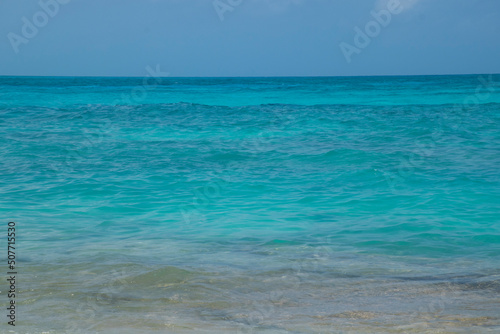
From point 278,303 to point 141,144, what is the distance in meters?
11.2

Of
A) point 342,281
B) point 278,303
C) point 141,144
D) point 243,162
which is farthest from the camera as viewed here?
point 141,144

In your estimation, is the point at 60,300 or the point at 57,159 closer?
the point at 60,300

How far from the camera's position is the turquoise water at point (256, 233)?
4.19 meters

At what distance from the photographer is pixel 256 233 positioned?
270 inches

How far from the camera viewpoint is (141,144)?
15.0 metres

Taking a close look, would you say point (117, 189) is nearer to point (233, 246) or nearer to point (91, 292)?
point (233, 246)

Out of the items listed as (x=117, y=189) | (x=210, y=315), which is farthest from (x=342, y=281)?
(x=117, y=189)

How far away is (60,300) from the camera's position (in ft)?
14.5

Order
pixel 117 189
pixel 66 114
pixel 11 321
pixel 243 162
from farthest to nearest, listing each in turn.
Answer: pixel 66 114, pixel 243 162, pixel 117 189, pixel 11 321

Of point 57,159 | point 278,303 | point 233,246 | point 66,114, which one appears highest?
point 278,303

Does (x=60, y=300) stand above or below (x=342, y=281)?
above

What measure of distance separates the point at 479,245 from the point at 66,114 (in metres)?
20.1

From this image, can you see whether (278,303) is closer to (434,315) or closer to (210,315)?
(210,315)

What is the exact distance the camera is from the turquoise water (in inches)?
165
